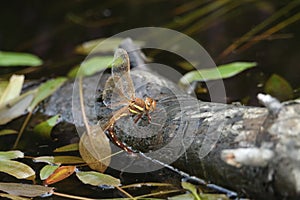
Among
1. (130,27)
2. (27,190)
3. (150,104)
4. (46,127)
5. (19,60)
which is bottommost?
(27,190)

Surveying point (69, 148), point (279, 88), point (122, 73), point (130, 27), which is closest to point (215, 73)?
point (279, 88)

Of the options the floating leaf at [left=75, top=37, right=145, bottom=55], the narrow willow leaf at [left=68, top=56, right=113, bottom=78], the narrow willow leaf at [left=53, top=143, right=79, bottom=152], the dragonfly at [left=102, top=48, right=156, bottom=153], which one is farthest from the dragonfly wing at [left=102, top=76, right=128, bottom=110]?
the floating leaf at [left=75, top=37, right=145, bottom=55]

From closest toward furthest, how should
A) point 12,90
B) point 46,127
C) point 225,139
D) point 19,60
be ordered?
1. point 225,139
2. point 46,127
3. point 12,90
4. point 19,60

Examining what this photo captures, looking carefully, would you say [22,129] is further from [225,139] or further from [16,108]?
[225,139]

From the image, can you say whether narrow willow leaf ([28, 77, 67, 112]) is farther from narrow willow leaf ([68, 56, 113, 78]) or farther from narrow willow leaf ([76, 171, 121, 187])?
narrow willow leaf ([76, 171, 121, 187])

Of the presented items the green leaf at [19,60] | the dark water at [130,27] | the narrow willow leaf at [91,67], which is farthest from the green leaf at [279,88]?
the green leaf at [19,60]

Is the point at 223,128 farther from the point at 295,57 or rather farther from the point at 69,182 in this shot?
the point at 295,57

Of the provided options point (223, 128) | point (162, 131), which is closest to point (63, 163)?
point (162, 131)
